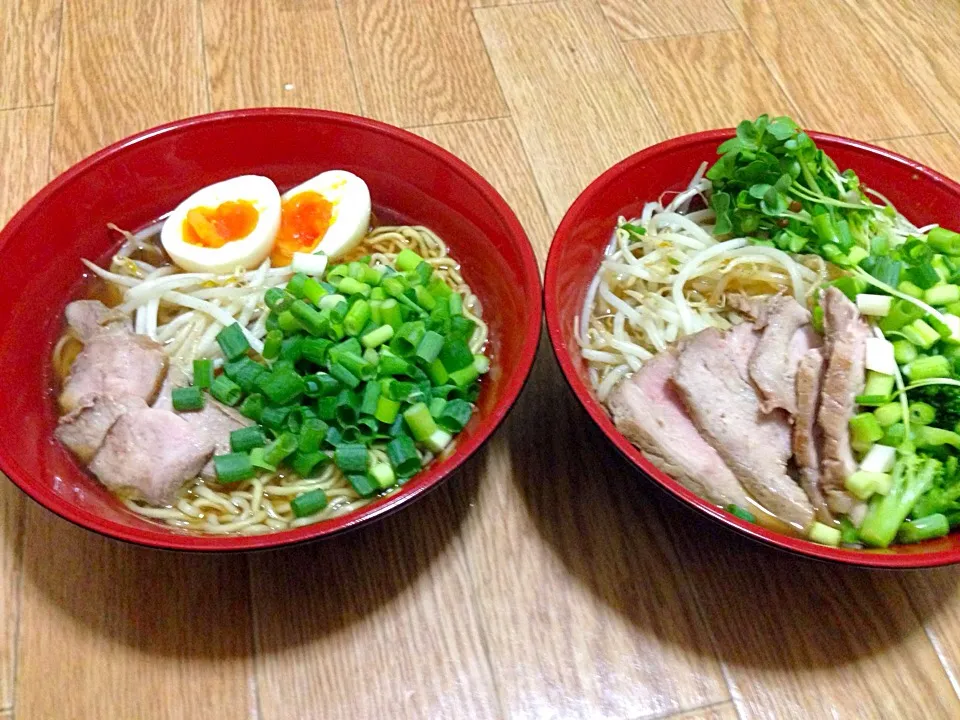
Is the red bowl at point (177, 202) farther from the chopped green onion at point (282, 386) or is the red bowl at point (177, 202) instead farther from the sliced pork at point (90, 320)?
the chopped green onion at point (282, 386)

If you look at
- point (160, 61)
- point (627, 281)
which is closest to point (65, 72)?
point (160, 61)

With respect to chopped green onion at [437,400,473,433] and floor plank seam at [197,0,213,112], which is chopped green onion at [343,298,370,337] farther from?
floor plank seam at [197,0,213,112]

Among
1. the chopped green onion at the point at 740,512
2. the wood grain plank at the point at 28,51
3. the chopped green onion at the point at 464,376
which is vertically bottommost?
the chopped green onion at the point at 740,512

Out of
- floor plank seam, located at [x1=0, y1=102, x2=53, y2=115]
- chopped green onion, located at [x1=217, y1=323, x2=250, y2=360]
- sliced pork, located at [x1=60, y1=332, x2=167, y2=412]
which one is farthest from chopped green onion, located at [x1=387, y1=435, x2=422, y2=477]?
floor plank seam, located at [x1=0, y1=102, x2=53, y2=115]

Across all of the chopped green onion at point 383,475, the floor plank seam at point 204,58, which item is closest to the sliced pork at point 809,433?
the chopped green onion at point 383,475

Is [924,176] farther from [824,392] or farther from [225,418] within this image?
[225,418]
